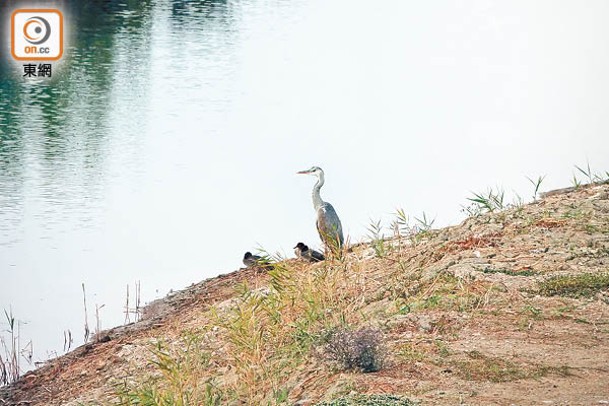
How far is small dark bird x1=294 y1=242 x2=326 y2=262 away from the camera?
1225cm

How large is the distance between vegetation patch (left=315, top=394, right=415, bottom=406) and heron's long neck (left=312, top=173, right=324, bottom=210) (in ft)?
25.1

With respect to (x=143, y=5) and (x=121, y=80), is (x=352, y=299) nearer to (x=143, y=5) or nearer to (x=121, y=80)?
(x=121, y=80)

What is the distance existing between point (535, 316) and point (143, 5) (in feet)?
116

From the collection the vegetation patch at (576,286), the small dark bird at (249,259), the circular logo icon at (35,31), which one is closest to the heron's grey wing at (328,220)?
the small dark bird at (249,259)

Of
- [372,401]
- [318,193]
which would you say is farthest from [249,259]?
[372,401]

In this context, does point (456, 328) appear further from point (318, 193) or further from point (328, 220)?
point (318, 193)

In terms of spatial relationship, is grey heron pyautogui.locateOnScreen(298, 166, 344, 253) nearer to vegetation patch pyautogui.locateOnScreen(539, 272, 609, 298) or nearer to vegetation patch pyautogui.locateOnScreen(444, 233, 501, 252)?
vegetation patch pyautogui.locateOnScreen(444, 233, 501, 252)

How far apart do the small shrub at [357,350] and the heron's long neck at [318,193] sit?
22.3 feet

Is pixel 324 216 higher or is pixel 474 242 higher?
pixel 474 242

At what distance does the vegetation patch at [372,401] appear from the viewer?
6383 mm

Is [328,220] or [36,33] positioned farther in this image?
[36,33]

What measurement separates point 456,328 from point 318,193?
6.75 meters

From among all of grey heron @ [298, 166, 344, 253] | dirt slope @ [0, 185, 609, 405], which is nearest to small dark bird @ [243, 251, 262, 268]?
grey heron @ [298, 166, 344, 253]

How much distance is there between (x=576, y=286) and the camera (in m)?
8.24
